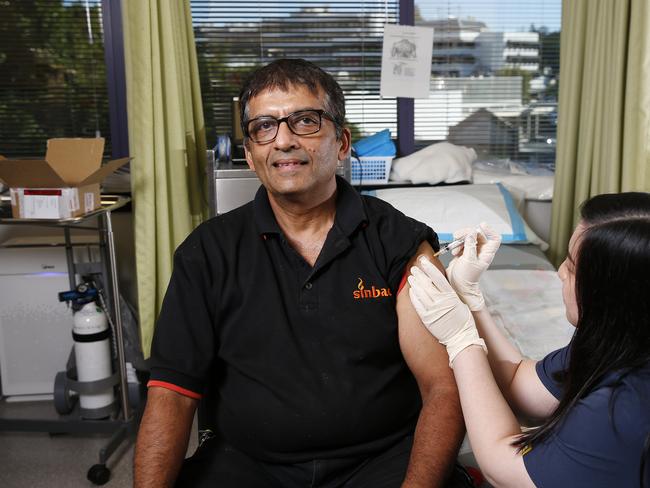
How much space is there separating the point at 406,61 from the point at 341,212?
2114mm

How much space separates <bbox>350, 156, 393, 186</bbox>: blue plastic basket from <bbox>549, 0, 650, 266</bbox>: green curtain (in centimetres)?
77

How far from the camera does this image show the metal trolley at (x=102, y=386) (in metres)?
2.40

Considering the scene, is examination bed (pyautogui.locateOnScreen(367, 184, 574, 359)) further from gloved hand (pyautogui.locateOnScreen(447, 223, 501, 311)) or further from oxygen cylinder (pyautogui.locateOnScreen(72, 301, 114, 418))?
oxygen cylinder (pyautogui.locateOnScreen(72, 301, 114, 418))

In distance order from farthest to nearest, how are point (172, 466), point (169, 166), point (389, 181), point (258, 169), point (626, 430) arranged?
point (389, 181) → point (169, 166) → point (258, 169) → point (172, 466) → point (626, 430)

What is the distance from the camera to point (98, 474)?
233 centimetres

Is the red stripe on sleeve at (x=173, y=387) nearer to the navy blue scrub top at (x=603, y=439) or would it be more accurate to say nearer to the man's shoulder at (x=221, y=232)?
the man's shoulder at (x=221, y=232)

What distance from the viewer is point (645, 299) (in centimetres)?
104

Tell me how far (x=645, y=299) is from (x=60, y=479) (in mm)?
2067

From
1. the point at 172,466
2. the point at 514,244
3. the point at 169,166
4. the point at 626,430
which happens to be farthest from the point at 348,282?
the point at 514,244

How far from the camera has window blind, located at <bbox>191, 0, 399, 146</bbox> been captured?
11.4ft

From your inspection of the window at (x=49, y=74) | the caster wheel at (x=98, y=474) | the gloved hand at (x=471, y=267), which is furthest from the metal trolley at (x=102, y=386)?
the gloved hand at (x=471, y=267)

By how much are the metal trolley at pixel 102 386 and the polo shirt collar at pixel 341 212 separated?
1.01m

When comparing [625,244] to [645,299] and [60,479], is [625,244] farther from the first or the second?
[60,479]

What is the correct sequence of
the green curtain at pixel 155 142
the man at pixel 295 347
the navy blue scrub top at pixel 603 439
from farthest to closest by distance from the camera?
1. the green curtain at pixel 155 142
2. the man at pixel 295 347
3. the navy blue scrub top at pixel 603 439
